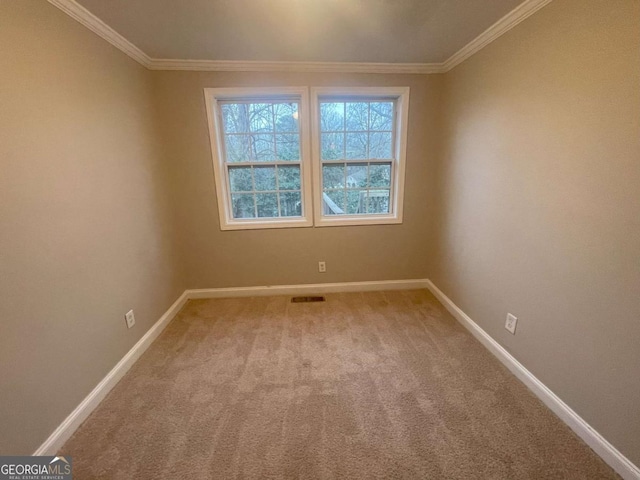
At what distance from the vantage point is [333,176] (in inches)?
112

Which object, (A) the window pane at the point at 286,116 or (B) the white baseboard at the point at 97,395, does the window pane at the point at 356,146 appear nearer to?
(A) the window pane at the point at 286,116

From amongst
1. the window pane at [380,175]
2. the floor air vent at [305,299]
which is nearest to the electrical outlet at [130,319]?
the floor air vent at [305,299]

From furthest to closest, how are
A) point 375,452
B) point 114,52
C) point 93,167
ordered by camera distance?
1. point 114,52
2. point 93,167
3. point 375,452

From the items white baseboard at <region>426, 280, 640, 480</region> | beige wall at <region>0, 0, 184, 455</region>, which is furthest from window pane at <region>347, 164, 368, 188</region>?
beige wall at <region>0, 0, 184, 455</region>

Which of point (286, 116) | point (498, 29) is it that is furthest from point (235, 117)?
point (498, 29)

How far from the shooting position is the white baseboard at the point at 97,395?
1343 mm

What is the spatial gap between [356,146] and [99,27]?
2.13 m

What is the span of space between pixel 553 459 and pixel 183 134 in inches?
134

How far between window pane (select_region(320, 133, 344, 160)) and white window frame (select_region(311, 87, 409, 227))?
0.08 metres

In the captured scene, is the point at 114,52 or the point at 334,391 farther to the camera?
the point at 114,52

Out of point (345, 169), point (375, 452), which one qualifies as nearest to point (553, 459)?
point (375, 452)

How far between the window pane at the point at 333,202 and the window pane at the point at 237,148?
90cm

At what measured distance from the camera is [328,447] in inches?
52.8

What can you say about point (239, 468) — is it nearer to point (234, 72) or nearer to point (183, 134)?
point (183, 134)
